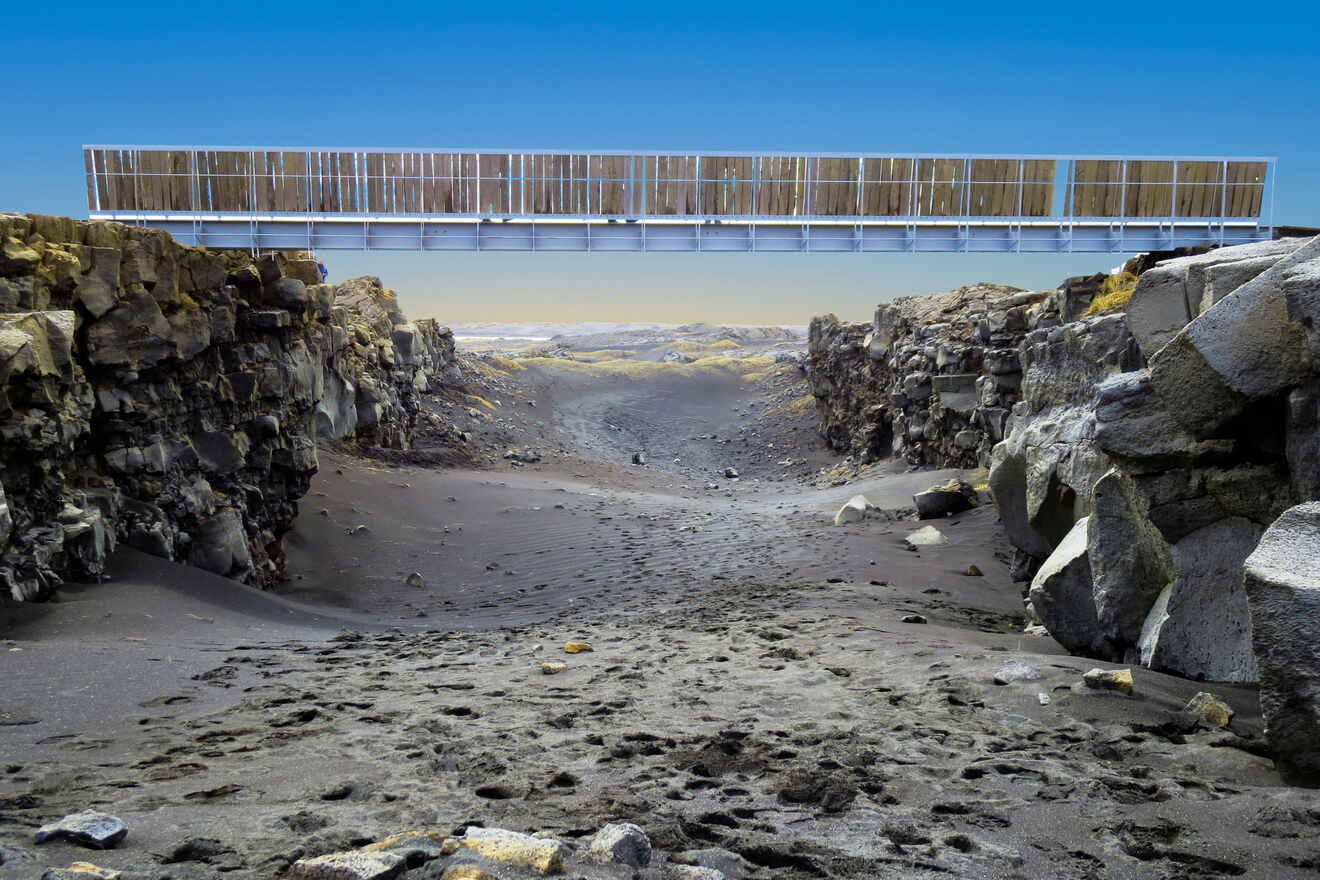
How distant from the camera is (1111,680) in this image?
15.5ft

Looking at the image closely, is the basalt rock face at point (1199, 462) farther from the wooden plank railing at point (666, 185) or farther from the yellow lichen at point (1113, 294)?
the wooden plank railing at point (666, 185)

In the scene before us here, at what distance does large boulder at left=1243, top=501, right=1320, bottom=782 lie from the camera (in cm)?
349

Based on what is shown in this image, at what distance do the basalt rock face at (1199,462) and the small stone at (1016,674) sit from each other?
2.37 ft

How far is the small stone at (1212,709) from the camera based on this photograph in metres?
4.37

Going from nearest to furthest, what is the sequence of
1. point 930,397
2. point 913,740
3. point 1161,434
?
point 913,740 → point 1161,434 → point 930,397

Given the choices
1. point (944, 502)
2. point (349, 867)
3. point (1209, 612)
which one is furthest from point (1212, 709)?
point (944, 502)

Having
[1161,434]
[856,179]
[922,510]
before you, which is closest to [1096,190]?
[856,179]

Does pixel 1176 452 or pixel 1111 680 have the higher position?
pixel 1176 452

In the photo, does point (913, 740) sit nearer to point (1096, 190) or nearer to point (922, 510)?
point (922, 510)

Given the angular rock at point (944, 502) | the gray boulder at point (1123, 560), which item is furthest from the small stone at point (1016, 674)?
the angular rock at point (944, 502)

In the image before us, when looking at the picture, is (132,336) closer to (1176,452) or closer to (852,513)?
(1176,452)

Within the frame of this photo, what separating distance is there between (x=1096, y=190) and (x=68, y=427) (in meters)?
17.4

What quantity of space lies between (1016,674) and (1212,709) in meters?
0.96

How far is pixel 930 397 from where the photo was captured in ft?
66.1
